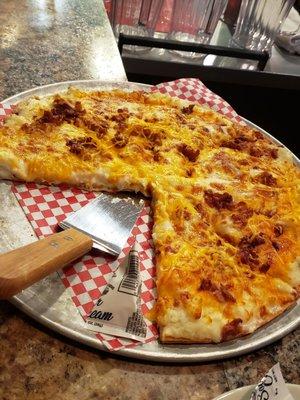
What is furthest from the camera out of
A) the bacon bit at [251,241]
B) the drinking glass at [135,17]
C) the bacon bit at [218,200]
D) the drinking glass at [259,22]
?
the drinking glass at [259,22]

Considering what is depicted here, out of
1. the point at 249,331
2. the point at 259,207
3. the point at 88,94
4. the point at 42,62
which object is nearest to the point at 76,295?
the point at 249,331

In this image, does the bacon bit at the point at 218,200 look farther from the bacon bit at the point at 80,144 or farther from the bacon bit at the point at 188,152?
the bacon bit at the point at 80,144

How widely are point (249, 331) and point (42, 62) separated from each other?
5.22 feet

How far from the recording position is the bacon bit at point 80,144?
158cm

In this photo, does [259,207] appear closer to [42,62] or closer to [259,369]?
[259,369]

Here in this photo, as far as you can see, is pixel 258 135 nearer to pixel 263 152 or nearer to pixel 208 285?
pixel 263 152

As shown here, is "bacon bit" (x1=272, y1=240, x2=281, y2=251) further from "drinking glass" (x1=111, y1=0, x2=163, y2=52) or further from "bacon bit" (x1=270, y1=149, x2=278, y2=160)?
"drinking glass" (x1=111, y1=0, x2=163, y2=52)

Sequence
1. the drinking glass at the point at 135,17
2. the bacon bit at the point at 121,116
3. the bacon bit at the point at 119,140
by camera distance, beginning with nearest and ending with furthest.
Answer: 1. the bacon bit at the point at 119,140
2. the bacon bit at the point at 121,116
3. the drinking glass at the point at 135,17

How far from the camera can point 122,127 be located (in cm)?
176

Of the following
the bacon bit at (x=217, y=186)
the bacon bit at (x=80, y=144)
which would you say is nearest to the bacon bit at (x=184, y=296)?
the bacon bit at (x=217, y=186)

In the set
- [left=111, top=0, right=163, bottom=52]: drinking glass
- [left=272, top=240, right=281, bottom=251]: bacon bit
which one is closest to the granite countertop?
[left=272, top=240, right=281, bottom=251]: bacon bit

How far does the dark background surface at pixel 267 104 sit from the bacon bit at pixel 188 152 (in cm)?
120

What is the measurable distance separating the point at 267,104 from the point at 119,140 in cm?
183

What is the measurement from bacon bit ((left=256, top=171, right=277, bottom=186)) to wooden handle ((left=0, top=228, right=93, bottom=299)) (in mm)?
784
